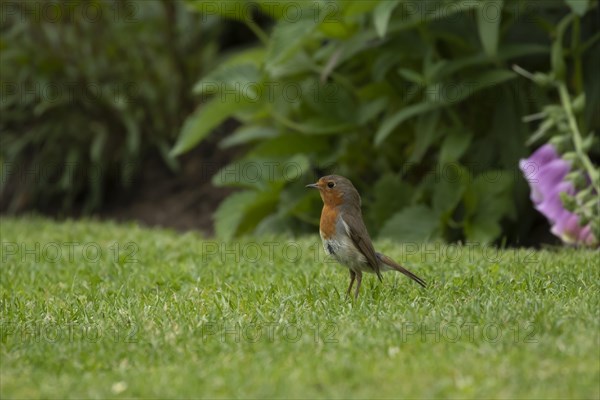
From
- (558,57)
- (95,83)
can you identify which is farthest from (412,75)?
(95,83)

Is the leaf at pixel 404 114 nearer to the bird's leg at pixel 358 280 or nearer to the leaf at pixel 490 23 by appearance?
the leaf at pixel 490 23

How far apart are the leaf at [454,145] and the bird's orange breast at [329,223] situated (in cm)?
193

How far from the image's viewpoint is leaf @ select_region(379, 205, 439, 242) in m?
6.50

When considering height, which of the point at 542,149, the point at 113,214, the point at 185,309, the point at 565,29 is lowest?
the point at 113,214

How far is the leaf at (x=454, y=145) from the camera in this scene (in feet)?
21.0

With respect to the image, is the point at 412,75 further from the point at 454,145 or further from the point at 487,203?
the point at 487,203

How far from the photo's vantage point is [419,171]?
7273 millimetres

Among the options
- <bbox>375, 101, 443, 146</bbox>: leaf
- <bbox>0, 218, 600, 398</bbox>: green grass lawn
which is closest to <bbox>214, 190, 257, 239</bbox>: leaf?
<bbox>0, 218, 600, 398</bbox>: green grass lawn

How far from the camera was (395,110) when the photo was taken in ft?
22.9

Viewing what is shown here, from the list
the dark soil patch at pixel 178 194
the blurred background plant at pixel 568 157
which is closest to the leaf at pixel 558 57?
the blurred background plant at pixel 568 157

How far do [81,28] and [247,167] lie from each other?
2.90m

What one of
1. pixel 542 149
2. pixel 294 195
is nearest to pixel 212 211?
pixel 294 195

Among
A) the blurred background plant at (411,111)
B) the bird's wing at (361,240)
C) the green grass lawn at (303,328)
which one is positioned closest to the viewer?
the green grass lawn at (303,328)

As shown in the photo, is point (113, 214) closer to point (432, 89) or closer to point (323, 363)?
point (432, 89)
